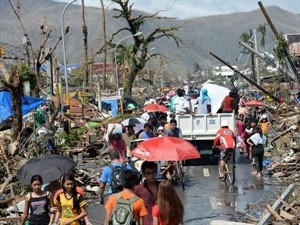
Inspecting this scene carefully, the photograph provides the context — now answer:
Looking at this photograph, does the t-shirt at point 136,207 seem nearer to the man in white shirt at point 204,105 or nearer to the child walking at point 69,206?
the child walking at point 69,206

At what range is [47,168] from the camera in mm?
11484

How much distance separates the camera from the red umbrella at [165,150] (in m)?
13.6

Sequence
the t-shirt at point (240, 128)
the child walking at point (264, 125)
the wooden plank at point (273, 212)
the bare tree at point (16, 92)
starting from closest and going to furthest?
the wooden plank at point (273, 212) → the bare tree at point (16, 92) → the t-shirt at point (240, 128) → the child walking at point (264, 125)

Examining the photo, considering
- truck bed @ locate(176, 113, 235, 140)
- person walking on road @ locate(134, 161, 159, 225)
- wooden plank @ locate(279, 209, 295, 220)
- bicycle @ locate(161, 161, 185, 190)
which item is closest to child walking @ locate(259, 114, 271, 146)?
truck bed @ locate(176, 113, 235, 140)

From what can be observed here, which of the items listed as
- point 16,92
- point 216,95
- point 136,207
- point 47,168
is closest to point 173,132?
point 16,92

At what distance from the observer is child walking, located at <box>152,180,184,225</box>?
7.74m

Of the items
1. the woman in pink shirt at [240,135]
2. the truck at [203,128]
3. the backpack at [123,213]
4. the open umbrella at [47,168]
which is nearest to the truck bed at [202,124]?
the truck at [203,128]

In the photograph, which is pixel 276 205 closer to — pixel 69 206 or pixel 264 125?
pixel 69 206

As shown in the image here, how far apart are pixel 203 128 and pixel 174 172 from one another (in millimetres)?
4723

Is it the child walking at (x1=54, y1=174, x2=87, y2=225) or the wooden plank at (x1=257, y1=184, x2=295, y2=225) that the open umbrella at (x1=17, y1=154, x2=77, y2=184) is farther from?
the wooden plank at (x1=257, y1=184, x2=295, y2=225)

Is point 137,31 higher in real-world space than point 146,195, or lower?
higher

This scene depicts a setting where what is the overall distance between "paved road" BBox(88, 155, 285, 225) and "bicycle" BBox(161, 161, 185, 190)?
0.87 ft

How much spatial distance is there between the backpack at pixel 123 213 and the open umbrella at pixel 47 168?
3.06m

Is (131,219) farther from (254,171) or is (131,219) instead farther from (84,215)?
(254,171)
